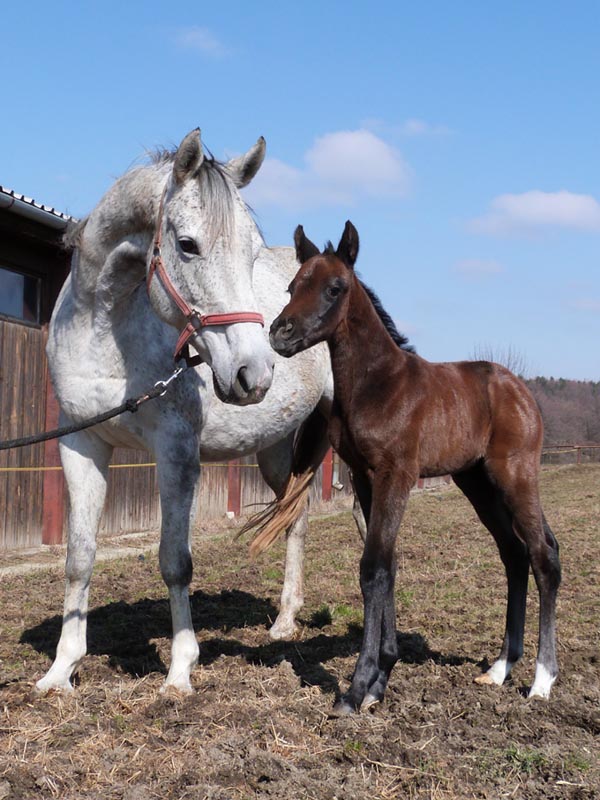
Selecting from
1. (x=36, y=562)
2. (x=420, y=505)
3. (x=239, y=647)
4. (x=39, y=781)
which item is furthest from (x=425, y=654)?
(x=420, y=505)

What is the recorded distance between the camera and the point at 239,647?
497 centimetres

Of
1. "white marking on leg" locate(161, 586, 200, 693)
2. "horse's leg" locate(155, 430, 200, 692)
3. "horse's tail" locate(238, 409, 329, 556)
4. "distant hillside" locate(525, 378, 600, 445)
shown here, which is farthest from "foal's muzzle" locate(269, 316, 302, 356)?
"distant hillside" locate(525, 378, 600, 445)

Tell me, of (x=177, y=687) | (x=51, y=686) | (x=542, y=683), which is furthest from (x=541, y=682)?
(x=51, y=686)

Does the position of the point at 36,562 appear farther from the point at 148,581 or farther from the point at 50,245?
the point at 50,245

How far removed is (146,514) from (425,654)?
7.54 m

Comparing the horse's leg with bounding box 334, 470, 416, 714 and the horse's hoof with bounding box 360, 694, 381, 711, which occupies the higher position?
the horse's leg with bounding box 334, 470, 416, 714

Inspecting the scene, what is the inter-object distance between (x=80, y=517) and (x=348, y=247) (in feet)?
6.17

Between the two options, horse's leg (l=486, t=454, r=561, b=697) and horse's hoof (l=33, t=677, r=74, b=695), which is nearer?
horse's hoof (l=33, t=677, r=74, b=695)

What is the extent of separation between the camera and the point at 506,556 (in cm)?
446

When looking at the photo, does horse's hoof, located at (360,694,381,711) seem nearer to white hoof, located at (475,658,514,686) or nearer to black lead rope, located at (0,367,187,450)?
white hoof, located at (475,658,514,686)

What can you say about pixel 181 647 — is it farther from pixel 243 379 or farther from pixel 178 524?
pixel 243 379

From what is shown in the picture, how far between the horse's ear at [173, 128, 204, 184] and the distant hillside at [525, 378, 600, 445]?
52.0m

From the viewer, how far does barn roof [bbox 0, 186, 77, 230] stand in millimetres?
7738

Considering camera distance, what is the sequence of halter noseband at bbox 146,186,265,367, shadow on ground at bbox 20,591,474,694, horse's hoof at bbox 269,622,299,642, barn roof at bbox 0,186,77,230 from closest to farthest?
1. halter noseband at bbox 146,186,265,367
2. shadow on ground at bbox 20,591,474,694
3. horse's hoof at bbox 269,622,299,642
4. barn roof at bbox 0,186,77,230
